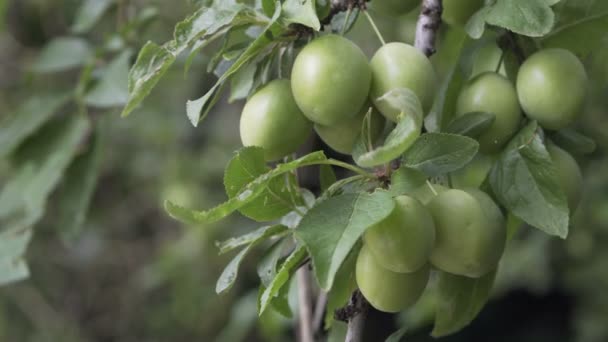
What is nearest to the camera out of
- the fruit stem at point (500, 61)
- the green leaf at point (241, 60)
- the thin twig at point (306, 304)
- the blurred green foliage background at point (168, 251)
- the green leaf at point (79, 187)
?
the green leaf at point (241, 60)

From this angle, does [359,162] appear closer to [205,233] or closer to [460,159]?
[460,159]

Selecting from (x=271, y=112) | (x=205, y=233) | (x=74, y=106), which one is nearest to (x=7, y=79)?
(x=205, y=233)

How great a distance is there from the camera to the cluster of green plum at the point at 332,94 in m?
0.59

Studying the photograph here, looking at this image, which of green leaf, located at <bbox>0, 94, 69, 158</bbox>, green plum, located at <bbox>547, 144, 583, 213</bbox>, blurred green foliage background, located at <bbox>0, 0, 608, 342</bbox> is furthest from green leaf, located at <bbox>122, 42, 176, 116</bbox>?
blurred green foliage background, located at <bbox>0, 0, 608, 342</bbox>

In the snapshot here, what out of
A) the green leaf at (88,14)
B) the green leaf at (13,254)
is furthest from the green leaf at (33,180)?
the green leaf at (88,14)

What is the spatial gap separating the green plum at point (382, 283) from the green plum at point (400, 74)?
116 millimetres

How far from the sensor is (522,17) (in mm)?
619

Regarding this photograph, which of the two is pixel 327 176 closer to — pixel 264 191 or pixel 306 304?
pixel 264 191

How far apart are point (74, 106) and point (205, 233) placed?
850 mm

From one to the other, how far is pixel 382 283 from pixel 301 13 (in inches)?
8.5

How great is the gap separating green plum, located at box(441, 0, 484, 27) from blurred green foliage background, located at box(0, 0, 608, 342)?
792 mm

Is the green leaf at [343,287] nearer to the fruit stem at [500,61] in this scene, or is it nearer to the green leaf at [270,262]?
the green leaf at [270,262]

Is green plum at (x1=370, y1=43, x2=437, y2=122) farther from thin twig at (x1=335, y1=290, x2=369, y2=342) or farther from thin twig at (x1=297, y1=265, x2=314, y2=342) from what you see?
thin twig at (x1=297, y1=265, x2=314, y2=342)

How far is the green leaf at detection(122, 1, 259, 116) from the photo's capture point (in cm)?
62
